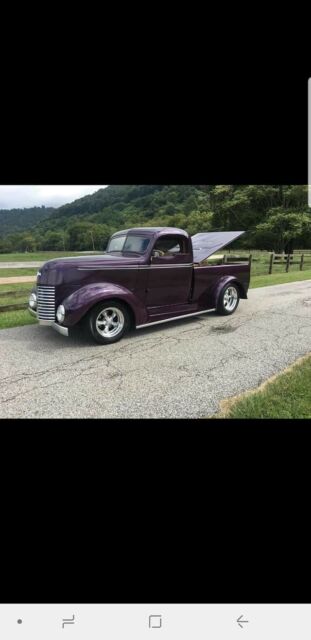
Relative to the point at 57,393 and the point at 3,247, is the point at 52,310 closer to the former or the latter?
the point at 57,393

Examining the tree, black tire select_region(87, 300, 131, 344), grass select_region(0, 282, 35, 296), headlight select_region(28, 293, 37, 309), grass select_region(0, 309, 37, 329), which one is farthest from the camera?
the tree

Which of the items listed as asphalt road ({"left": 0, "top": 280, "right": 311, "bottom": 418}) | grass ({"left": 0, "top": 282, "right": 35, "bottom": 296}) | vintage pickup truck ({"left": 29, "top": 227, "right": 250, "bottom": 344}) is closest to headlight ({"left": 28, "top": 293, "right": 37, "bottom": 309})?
vintage pickup truck ({"left": 29, "top": 227, "right": 250, "bottom": 344})

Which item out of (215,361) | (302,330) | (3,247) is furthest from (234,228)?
(215,361)

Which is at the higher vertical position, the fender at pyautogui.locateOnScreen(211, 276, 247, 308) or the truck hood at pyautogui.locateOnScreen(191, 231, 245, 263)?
the truck hood at pyautogui.locateOnScreen(191, 231, 245, 263)

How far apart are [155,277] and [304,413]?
10.5 ft

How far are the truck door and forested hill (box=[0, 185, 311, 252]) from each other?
11.6 m

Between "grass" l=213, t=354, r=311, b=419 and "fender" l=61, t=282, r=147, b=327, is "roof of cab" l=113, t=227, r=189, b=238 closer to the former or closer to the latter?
"fender" l=61, t=282, r=147, b=327

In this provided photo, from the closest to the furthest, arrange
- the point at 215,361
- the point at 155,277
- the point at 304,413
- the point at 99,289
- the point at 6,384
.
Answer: the point at 304,413, the point at 6,384, the point at 215,361, the point at 99,289, the point at 155,277

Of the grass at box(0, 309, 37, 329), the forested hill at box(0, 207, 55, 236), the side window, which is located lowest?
the grass at box(0, 309, 37, 329)

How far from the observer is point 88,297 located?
14.3 ft

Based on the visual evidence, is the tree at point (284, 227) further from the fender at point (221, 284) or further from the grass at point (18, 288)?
the grass at point (18, 288)

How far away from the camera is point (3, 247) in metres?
26.0

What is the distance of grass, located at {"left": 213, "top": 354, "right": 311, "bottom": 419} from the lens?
273 centimetres

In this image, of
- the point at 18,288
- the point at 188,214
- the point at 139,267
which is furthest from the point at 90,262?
the point at 188,214
